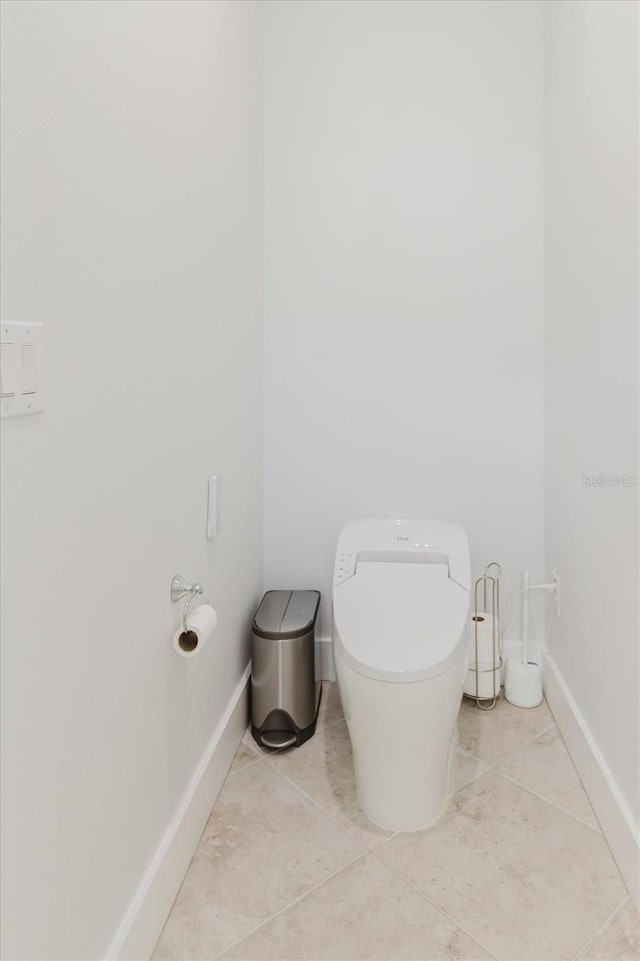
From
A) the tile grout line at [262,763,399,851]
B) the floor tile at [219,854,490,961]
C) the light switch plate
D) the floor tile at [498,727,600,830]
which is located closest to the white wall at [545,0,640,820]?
the floor tile at [498,727,600,830]

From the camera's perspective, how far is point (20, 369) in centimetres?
77

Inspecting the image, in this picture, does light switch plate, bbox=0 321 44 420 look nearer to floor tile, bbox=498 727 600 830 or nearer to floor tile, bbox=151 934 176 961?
floor tile, bbox=151 934 176 961

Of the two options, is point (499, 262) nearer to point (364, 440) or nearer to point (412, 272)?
point (412, 272)

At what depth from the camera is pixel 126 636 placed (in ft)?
3.60

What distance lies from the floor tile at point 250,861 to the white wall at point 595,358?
27.3 inches

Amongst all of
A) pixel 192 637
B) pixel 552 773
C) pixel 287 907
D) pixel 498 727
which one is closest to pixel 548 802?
pixel 552 773

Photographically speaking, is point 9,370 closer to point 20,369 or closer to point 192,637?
point 20,369

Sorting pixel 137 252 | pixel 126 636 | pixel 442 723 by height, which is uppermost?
pixel 137 252

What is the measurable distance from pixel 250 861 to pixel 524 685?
41.3 inches

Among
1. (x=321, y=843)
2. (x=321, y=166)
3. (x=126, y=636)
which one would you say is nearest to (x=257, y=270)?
(x=321, y=166)

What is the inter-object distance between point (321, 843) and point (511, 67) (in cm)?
229

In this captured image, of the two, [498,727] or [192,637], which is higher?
[192,637]

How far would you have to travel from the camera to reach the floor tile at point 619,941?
1.20 m

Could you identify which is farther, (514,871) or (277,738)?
(277,738)
